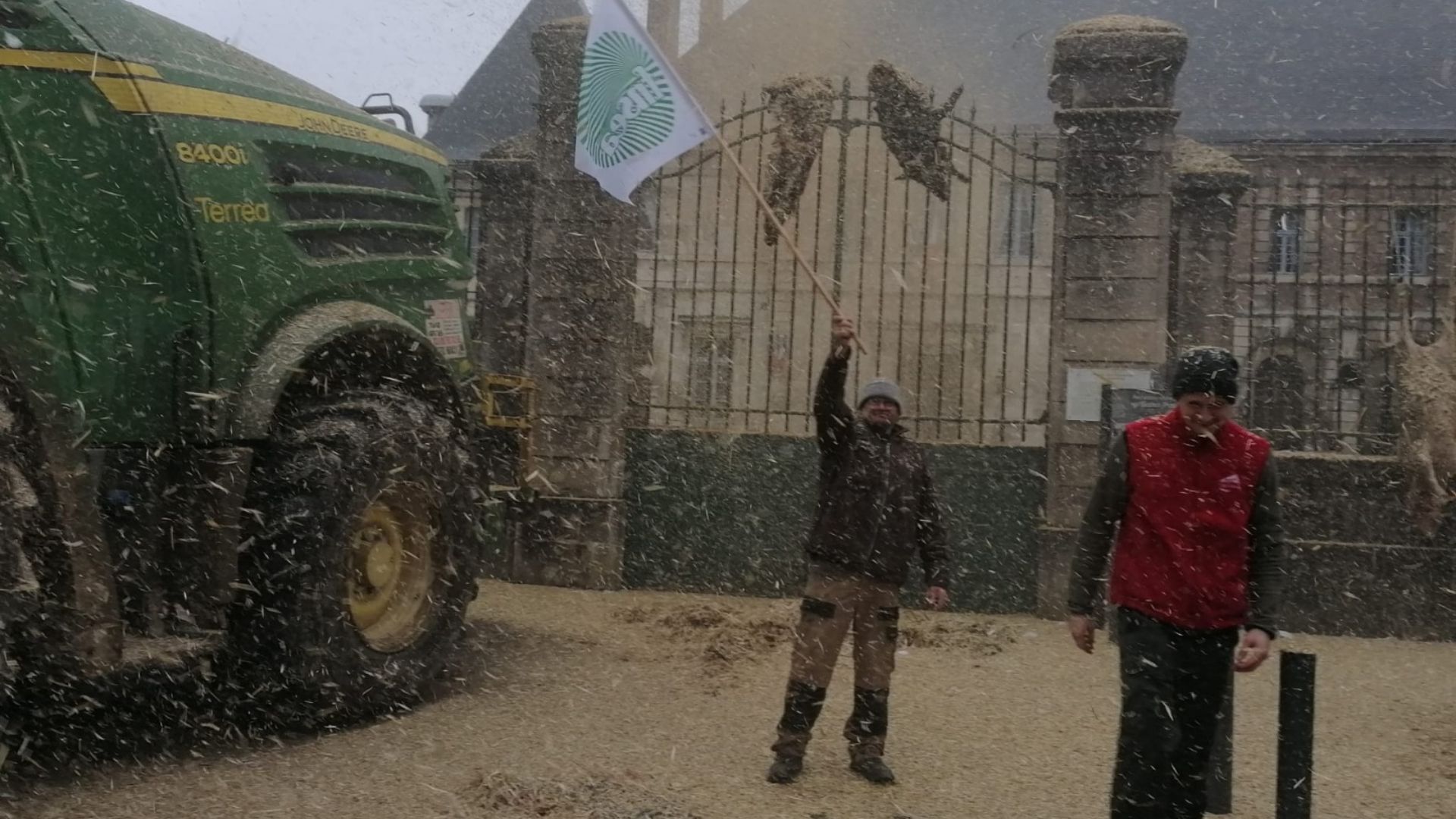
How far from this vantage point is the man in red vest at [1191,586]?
12.8 ft

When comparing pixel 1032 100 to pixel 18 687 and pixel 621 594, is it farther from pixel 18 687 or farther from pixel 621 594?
pixel 18 687

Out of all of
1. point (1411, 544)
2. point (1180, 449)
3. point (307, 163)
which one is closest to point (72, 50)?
point (307, 163)

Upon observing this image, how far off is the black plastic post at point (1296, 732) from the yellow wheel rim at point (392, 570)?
11.4 ft

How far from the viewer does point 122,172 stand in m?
4.75

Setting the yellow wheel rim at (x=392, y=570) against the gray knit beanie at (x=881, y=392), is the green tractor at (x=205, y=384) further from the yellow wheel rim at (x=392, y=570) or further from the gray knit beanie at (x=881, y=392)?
the gray knit beanie at (x=881, y=392)

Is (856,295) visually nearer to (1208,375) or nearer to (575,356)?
(575,356)

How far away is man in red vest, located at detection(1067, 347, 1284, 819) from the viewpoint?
12.8 ft


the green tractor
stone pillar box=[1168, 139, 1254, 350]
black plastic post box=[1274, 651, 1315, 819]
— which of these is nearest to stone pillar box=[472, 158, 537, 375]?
the green tractor

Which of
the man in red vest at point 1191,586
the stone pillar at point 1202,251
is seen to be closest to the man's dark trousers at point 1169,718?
the man in red vest at point 1191,586

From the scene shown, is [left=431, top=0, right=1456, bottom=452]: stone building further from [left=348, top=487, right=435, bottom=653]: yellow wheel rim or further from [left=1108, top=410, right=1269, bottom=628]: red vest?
[left=1108, top=410, right=1269, bottom=628]: red vest

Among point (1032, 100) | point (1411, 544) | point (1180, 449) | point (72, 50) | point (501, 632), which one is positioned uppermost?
point (1032, 100)

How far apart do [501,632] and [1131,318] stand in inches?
182

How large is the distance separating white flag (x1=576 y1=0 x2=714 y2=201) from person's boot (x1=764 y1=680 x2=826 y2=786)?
2.21 metres

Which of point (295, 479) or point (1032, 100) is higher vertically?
point (1032, 100)
